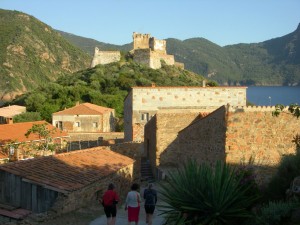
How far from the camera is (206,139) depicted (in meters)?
15.2

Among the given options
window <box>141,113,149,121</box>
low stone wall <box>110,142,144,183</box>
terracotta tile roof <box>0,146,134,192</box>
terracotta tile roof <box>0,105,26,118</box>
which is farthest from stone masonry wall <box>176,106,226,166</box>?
terracotta tile roof <box>0,105,26,118</box>

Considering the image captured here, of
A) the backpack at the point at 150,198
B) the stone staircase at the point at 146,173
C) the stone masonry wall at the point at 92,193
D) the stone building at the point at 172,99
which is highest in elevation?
the stone building at the point at 172,99

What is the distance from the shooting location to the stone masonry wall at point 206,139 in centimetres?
1371

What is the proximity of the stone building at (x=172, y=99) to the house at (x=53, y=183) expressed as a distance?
10034 millimetres

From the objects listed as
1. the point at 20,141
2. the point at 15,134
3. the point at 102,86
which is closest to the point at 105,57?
the point at 102,86

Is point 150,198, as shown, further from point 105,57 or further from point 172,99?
point 105,57

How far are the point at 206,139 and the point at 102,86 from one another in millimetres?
52868

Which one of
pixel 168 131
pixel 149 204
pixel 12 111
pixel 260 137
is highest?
pixel 12 111

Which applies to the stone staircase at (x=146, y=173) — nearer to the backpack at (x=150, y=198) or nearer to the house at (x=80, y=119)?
the backpack at (x=150, y=198)

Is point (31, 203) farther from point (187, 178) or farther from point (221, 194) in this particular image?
point (221, 194)

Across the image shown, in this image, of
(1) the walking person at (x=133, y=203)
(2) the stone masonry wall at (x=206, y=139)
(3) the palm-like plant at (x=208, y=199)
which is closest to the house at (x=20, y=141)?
(2) the stone masonry wall at (x=206, y=139)

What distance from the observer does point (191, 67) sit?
181250 mm

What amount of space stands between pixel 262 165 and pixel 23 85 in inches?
4311

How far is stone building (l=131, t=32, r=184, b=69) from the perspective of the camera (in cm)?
8406
